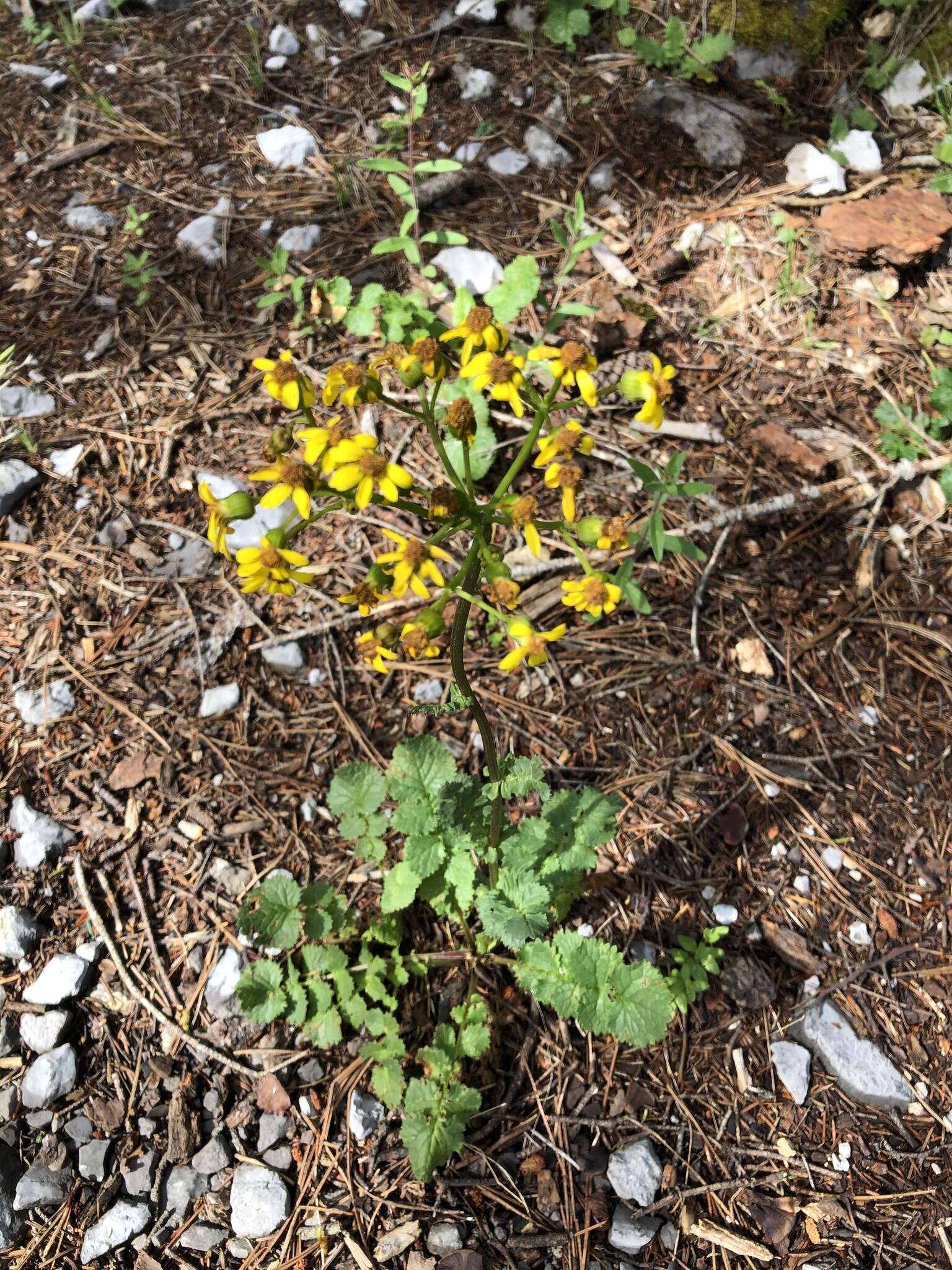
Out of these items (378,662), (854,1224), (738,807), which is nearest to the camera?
(378,662)

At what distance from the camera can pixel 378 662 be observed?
156 cm

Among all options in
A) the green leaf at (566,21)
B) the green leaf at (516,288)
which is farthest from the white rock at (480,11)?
the green leaf at (516,288)

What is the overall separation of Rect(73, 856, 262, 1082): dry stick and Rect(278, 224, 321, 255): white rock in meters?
2.34

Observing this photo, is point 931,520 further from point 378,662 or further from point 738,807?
point 378,662

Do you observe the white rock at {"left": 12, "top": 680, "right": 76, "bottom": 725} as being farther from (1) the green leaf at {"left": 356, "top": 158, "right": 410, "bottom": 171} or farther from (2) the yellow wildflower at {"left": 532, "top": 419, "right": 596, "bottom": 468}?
(1) the green leaf at {"left": 356, "top": 158, "right": 410, "bottom": 171}

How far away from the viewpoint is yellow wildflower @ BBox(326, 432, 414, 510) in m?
1.43

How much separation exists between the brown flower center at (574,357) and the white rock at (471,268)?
1.73 metres

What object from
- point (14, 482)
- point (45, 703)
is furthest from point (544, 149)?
point (45, 703)

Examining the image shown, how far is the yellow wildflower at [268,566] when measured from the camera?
1507mm

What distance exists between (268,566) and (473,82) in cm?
320

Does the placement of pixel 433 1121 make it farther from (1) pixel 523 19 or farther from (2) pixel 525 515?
(1) pixel 523 19

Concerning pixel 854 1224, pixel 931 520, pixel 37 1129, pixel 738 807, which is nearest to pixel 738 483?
pixel 931 520

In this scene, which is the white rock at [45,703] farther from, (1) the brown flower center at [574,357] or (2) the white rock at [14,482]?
(1) the brown flower center at [574,357]

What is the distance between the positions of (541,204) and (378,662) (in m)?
2.58
